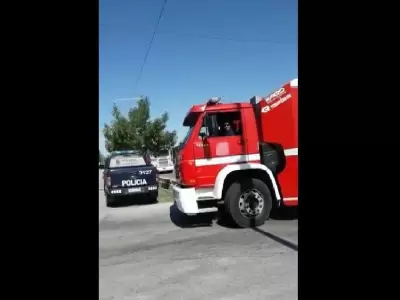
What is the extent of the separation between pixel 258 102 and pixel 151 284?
456 centimetres

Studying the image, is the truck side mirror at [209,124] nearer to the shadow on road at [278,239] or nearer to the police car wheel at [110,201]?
the shadow on road at [278,239]

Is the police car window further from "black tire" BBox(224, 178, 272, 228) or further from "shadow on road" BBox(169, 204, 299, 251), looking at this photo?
"black tire" BBox(224, 178, 272, 228)

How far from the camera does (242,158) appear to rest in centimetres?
745

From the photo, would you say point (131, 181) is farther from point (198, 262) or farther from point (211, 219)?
point (198, 262)

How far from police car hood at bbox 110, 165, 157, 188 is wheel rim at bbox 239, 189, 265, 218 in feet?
17.7

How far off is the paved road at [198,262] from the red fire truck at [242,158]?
20.8 inches

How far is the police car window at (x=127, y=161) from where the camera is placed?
43.2 ft

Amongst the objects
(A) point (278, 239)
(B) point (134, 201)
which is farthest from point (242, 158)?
(B) point (134, 201)

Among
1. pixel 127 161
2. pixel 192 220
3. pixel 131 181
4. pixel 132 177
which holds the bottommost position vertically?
pixel 192 220

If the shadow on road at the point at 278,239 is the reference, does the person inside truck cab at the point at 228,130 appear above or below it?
above

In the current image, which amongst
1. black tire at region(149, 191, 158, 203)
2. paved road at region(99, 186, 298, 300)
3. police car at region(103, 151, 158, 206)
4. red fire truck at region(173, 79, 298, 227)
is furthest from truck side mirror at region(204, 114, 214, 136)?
black tire at region(149, 191, 158, 203)

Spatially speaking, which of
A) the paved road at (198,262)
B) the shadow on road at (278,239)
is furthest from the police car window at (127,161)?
the shadow on road at (278,239)

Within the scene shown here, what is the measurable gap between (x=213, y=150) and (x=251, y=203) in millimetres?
1310
